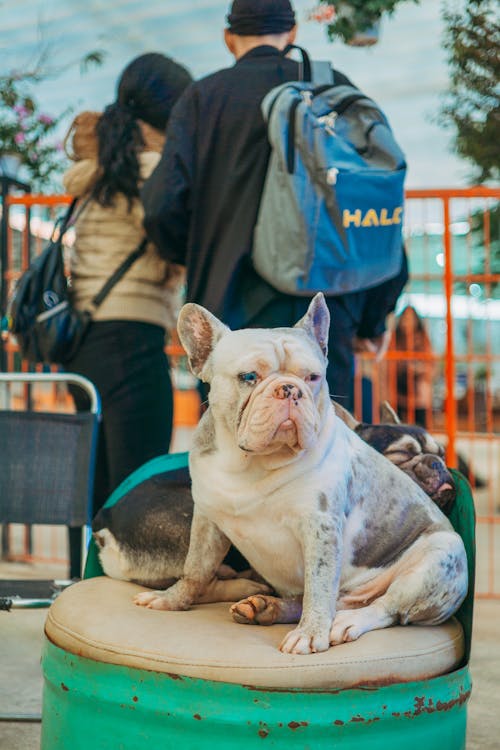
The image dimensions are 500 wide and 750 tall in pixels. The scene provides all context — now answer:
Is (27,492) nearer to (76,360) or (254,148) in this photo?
(76,360)

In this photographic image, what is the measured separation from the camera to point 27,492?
2.86m

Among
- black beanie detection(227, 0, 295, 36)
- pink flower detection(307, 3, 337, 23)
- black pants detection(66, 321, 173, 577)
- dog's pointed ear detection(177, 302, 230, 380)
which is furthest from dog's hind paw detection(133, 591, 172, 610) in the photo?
pink flower detection(307, 3, 337, 23)

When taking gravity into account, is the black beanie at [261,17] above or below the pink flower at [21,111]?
below

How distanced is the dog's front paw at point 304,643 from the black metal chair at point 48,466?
1244 mm

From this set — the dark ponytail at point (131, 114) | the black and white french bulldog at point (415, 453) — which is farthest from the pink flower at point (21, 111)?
the black and white french bulldog at point (415, 453)

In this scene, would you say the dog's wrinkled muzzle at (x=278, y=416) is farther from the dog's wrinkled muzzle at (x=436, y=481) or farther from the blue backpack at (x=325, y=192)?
the blue backpack at (x=325, y=192)

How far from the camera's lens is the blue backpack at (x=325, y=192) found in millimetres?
2566

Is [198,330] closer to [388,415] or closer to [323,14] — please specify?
[388,415]

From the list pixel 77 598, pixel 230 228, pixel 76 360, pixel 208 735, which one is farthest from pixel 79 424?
pixel 208 735

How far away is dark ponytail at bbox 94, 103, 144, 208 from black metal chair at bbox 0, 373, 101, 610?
2.20 ft

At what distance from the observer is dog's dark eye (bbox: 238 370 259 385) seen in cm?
170

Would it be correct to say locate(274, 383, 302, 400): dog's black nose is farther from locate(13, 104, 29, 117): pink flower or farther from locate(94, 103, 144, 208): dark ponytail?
locate(13, 104, 29, 117): pink flower

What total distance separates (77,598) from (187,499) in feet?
1.18

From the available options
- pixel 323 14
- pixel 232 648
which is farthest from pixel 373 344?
pixel 323 14
